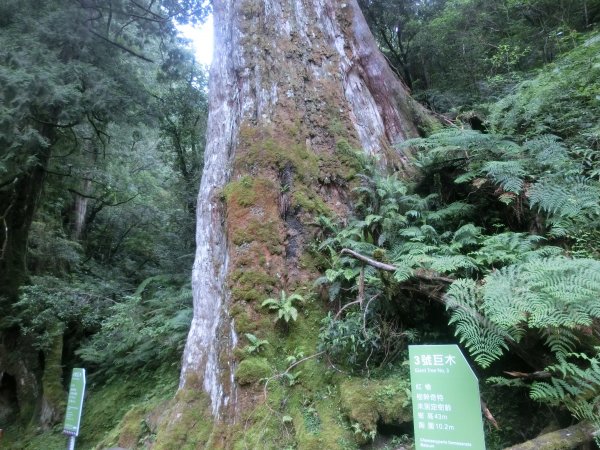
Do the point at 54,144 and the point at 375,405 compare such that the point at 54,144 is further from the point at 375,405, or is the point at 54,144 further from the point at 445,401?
the point at 445,401

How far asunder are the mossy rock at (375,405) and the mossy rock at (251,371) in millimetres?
853

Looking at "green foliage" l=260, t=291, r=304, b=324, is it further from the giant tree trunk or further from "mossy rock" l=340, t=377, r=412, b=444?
"mossy rock" l=340, t=377, r=412, b=444

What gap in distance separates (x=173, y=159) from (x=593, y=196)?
1350 cm

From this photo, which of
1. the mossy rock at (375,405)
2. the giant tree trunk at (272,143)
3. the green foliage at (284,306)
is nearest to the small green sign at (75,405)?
the giant tree trunk at (272,143)

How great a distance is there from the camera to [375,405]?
3764 millimetres

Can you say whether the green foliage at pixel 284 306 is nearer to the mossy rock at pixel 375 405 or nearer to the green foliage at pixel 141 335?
the mossy rock at pixel 375 405

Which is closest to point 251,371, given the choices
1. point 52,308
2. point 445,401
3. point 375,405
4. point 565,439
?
point 375,405

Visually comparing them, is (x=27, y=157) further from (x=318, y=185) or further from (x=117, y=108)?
(x=318, y=185)

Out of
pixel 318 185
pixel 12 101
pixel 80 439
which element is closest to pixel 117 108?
pixel 12 101

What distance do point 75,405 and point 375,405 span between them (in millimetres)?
4623

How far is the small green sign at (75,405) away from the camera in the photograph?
5980 mm

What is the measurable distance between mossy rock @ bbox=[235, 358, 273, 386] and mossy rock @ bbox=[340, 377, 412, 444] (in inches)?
33.6

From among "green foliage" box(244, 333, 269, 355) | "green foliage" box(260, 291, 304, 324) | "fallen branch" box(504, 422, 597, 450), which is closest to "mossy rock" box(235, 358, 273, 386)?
"green foliage" box(244, 333, 269, 355)

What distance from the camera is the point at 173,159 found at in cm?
1529
